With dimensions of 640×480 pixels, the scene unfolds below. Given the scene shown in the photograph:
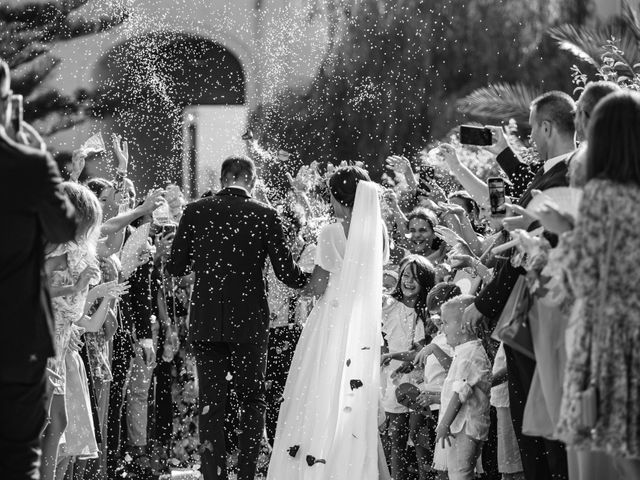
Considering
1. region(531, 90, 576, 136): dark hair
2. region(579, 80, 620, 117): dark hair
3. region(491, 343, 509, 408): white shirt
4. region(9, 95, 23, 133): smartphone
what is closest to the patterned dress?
region(579, 80, 620, 117): dark hair

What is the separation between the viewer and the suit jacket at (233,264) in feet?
26.6

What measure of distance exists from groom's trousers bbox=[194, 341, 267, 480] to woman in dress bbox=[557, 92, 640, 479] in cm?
358

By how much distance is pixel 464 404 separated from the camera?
7.18m

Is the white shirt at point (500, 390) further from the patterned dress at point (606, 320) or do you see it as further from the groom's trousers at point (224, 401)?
the patterned dress at point (606, 320)

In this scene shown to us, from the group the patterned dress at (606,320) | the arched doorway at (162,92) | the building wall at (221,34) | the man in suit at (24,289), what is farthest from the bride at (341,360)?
the building wall at (221,34)

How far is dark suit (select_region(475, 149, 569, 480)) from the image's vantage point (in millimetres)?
6266

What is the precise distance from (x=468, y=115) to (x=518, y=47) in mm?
1796

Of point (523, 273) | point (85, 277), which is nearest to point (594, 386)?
point (523, 273)

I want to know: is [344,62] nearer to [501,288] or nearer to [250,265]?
[250,265]

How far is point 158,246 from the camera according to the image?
33.8ft

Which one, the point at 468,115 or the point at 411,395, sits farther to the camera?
the point at 468,115

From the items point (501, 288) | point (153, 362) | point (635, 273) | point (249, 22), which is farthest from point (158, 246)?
point (249, 22)

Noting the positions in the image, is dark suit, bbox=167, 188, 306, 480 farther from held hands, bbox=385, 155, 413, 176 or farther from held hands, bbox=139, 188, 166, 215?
held hands, bbox=385, 155, 413, 176

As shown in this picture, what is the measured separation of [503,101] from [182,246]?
1321 cm
